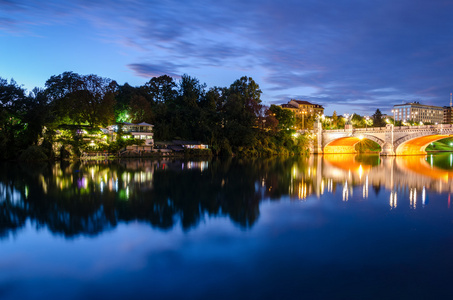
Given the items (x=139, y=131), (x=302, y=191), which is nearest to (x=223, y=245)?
(x=302, y=191)

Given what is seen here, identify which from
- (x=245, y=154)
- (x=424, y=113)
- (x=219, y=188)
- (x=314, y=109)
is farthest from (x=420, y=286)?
(x=424, y=113)

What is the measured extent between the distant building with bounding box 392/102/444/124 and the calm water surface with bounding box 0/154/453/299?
179674mm

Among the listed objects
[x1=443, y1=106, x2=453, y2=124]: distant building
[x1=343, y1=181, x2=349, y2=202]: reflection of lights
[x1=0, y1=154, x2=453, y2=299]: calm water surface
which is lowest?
[x1=0, y1=154, x2=453, y2=299]: calm water surface

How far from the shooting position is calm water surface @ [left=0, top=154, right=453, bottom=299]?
7.75 m

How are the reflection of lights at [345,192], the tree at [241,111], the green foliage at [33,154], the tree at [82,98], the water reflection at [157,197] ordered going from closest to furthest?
the water reflection at [157,197] → the reflection of lights at [345,192] → the green foliage at [33,154] → the tree at [82,98] → the tree at [241,111]

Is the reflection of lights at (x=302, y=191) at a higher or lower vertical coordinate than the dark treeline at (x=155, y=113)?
lower

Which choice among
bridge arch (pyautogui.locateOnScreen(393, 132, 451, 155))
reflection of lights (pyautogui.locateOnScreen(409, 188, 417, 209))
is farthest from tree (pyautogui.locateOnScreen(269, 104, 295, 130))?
reflection of lights (pyautogui.locateOnScreen(409, 188, 417, 209))

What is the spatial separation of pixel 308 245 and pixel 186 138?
55952 mm

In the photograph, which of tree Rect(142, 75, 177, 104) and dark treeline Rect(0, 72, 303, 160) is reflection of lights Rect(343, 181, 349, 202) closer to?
dark treeline Rect(0, 72, 303, 160)

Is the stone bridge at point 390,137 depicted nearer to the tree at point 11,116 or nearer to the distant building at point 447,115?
the tree at point 11,116

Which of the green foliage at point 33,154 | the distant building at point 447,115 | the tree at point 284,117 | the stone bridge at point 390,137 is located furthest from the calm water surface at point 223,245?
the distant building at point 447,115

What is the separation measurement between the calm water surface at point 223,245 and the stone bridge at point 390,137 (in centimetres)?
4319

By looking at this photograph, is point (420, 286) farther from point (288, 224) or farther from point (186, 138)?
point (186, 138)

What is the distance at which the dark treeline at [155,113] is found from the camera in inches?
1813
